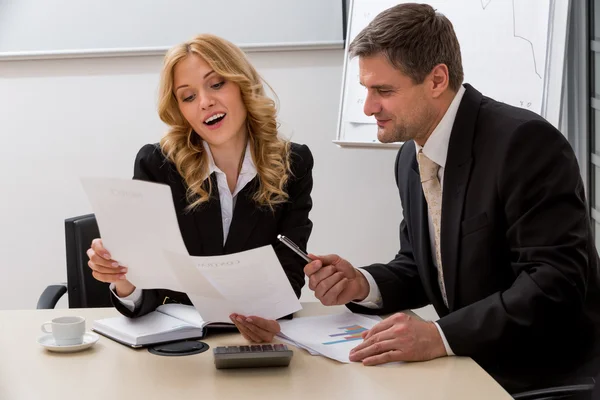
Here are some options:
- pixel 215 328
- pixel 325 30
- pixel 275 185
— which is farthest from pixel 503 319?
pixel 325 30

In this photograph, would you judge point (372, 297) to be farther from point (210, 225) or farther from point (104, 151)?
point (104, 151)

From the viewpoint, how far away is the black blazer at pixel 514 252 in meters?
1.53

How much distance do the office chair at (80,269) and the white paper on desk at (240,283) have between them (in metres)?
0.85

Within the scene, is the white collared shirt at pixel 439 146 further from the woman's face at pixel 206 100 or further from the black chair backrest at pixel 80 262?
the black chair backrest at pixel 80 262

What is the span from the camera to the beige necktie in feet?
5.98

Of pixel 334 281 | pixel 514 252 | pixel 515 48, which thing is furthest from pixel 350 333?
pixel 515 48

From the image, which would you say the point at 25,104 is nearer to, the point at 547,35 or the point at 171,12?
the point at 171,12

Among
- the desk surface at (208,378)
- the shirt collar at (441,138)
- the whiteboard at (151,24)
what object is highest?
the whiteboard at (151,24)

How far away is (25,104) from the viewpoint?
3.53 metres

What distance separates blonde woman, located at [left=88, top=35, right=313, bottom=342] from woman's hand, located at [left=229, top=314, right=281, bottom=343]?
0.41 meters

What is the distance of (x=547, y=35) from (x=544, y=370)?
1343mm

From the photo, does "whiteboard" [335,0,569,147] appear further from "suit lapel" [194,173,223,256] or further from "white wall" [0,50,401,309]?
"suit lapel" [194,173,223,256]

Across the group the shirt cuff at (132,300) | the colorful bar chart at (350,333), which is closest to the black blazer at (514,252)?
the colorful bar chart at (350,333)

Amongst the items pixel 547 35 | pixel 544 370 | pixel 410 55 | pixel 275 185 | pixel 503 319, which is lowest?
pixel 544 370
